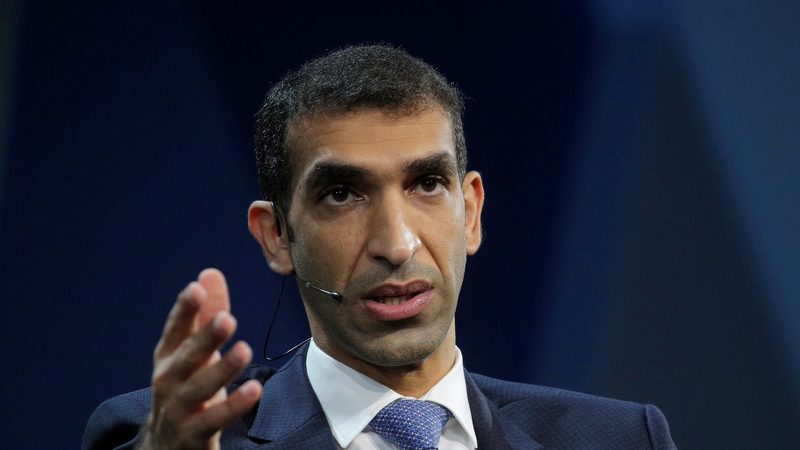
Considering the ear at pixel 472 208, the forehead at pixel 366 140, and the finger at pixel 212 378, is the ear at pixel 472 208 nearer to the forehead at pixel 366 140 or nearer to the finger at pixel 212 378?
the forehead at pixel 366 140

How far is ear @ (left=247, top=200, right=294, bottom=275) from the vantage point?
2055 mm

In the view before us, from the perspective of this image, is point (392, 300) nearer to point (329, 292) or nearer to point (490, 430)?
point (329, 292)

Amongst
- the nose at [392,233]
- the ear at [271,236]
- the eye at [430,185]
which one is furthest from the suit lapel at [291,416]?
the eye at [430,185]

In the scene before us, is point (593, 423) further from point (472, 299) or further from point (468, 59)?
point (468, 59)

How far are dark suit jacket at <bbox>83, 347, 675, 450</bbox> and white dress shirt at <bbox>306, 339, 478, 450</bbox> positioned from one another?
2cm

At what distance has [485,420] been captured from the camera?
6.68 ft

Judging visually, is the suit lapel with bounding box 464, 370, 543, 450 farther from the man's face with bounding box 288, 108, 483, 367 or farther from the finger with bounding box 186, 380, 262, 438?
the finger with bounding box 186, 380, 262, 438

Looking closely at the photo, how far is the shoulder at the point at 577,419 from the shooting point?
207 cm

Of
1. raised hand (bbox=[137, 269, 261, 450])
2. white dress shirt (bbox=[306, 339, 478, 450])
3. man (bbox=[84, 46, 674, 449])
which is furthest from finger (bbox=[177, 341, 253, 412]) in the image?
white dress shirt (bbox=[306, 339, 478, 450])

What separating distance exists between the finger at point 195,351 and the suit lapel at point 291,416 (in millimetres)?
521

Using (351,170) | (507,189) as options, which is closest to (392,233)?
(351,170)

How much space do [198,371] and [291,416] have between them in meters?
0.59

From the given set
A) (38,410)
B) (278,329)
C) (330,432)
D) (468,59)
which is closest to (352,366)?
(330,432)

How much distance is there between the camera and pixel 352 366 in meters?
2.00
